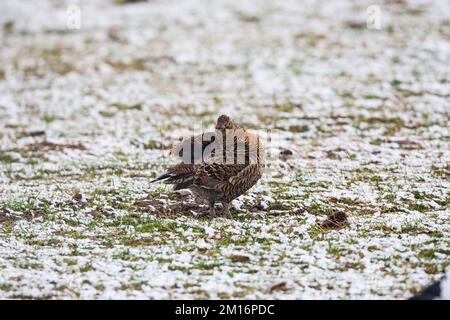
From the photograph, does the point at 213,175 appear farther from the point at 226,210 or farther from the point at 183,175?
the point at 226,210

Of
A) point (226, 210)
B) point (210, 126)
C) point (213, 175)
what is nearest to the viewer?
point (213, 175)

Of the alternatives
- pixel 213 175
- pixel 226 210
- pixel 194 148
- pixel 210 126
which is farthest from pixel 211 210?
pixel 210 126

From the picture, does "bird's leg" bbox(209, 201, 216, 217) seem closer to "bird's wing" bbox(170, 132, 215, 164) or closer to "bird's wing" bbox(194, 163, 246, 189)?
"bird's wing" bbox(194, 163, 246, 189)

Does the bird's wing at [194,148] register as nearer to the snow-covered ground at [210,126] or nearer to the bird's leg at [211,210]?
the bird's leg at [211,210]

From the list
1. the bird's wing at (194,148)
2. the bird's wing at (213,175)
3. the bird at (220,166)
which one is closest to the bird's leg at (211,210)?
the bird at (220,166)

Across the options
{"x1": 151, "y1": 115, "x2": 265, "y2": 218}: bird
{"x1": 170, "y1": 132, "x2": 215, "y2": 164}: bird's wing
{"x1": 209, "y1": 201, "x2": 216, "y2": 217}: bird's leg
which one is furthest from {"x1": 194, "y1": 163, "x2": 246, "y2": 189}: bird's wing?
{"x1": 209, "y1": 201, "x2": 216, "y2": 217}: bird's leg

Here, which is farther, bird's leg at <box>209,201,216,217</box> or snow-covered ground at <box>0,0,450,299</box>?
bird's leg at <box>209,201,216,217</box>
